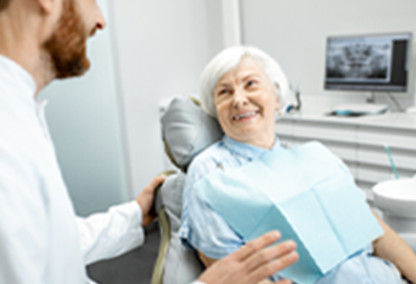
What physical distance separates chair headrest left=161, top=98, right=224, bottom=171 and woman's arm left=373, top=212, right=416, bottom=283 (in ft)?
2.36

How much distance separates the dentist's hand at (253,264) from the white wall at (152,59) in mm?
2792

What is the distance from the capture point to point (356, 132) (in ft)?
9.62

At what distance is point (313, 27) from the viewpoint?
11.9ft

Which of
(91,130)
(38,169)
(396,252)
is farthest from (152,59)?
(38,169)

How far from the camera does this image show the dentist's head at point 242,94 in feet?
5.24

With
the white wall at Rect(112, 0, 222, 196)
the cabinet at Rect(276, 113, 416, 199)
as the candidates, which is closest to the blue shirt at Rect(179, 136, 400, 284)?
the cabinet at Rect(276, 113, 416, 199)

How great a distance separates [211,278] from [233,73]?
3.10 ft

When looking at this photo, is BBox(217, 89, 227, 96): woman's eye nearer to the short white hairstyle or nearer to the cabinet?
the short white hairstyle

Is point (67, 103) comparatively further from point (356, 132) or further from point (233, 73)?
point (356, 132)

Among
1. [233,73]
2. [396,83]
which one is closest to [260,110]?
[233,73]

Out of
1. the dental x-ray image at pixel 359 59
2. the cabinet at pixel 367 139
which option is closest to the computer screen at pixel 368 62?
the dental x-ray image at pixel 359 59

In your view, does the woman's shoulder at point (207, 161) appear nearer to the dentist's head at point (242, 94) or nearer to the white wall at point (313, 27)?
the dentist's head at point (242, 94)

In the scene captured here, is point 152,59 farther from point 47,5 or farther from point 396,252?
point 47,5

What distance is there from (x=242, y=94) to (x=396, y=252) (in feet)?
2.59
